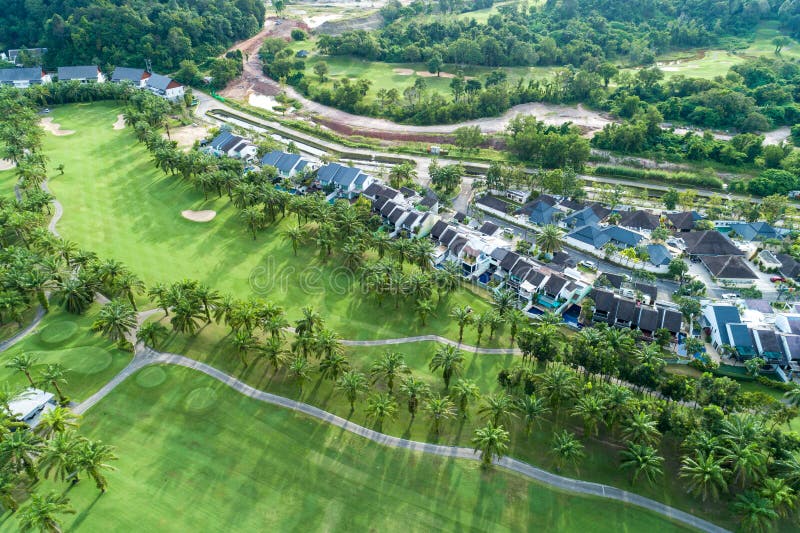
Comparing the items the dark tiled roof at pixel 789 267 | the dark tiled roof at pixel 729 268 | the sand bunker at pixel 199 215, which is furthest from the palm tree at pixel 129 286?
the dark tiled roof at pixel 789 267

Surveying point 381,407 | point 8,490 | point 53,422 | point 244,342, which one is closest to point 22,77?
point 244,342

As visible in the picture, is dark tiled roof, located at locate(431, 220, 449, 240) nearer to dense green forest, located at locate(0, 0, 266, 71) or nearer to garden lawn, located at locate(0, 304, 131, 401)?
garden lawn, located at locate(0, 304, 131, 401)

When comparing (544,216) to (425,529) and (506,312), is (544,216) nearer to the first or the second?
(506,312)

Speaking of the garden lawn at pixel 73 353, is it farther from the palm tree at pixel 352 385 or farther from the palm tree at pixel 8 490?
the palm tree at pixel 352 385

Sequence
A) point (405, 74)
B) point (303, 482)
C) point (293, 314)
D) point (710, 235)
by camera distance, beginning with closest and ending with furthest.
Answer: point (303, 482)
point (293, 314)
point (710, 235)
point (405, 74)

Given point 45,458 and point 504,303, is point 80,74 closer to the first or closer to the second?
point 45,458

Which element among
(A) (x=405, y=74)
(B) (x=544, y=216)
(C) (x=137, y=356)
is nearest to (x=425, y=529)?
(C) (x=137, y=356)
